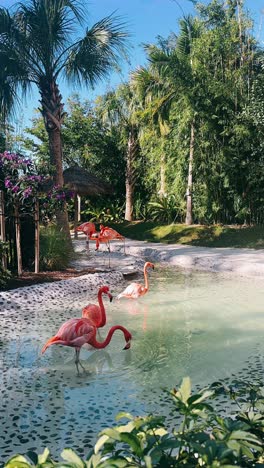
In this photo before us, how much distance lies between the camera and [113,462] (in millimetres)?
1130

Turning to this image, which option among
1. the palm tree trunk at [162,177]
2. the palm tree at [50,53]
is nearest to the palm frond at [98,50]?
the palm tree at [50,53]

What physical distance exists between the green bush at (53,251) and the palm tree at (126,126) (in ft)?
36.9

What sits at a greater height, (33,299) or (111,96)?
(111,96)

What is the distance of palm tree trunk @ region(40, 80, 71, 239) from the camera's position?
10805 mm

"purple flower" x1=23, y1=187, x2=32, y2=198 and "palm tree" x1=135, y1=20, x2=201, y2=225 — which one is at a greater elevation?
"palm tree" x1=135, y1=20, x2=201, y2=225

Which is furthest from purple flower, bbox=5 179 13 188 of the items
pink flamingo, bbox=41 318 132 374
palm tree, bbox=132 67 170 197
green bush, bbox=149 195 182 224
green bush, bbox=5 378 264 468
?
green bush, bbox=149 195 182 224

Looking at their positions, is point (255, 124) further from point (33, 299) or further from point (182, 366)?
point (182, 366)

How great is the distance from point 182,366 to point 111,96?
18205 millimetres

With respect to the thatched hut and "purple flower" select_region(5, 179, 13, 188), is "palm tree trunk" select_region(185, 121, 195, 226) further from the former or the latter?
"purple flower" select_region(5, 179, 13, 188)

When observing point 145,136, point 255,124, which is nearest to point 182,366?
point 255,124

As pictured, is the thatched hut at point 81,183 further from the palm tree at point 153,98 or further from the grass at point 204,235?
the palm tree at point 153,98

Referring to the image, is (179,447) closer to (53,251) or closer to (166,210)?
(53,251)

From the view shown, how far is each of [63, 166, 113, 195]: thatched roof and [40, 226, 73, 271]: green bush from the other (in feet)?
22.8

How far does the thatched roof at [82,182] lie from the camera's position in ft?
53.0
